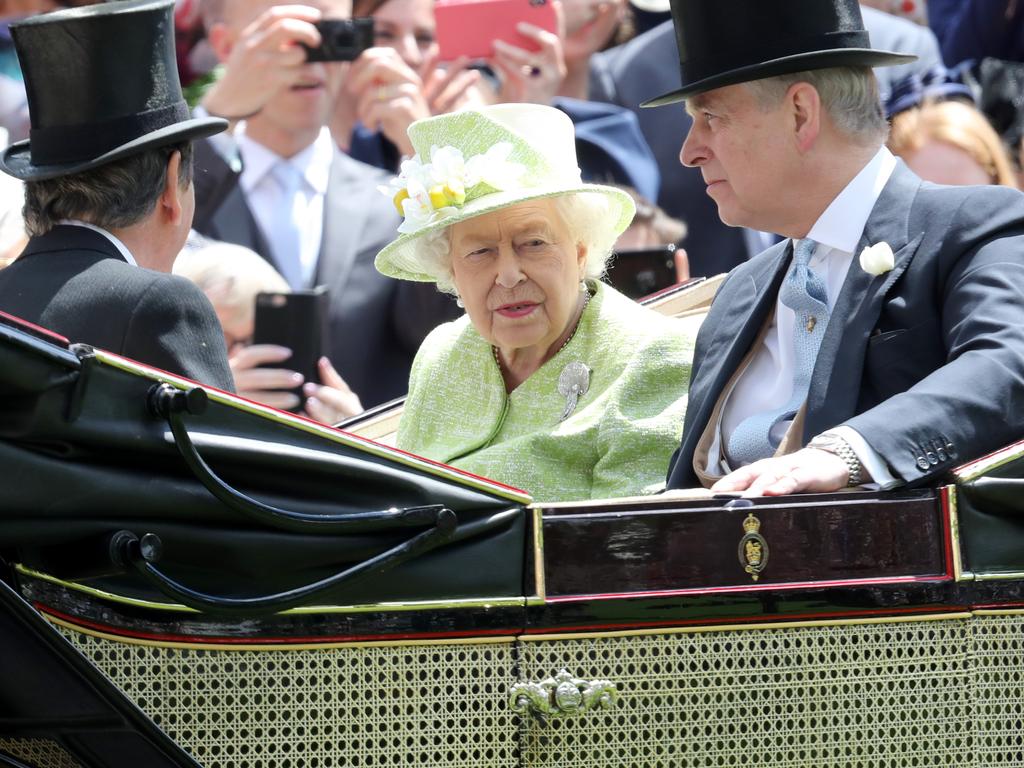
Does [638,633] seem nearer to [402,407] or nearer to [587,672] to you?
[587,672]

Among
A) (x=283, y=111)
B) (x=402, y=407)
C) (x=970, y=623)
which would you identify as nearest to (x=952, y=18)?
(x=283, y=111)

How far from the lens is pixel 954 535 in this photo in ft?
6.58

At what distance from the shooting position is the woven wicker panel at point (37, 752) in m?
1.96

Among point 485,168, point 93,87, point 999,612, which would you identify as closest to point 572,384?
point 485,168

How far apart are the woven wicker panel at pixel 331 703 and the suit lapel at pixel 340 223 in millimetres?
2486

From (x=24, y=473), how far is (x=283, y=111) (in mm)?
2767

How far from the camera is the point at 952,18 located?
548 centimetres

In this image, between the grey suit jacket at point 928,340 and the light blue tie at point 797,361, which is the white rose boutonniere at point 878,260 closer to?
the grey suit jacket at point 928,340

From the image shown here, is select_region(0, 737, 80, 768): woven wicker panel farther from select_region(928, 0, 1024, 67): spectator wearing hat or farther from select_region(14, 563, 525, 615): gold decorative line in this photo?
select_region(928, 0, 1024, 67): spectator wearing hat

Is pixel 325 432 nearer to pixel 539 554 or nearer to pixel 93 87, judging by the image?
pixel 539 554

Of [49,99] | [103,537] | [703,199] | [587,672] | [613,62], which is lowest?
[587,672]

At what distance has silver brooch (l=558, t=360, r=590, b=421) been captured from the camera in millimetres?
3062

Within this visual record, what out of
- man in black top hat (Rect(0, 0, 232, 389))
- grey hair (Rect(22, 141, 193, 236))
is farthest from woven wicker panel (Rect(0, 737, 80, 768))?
grey hair (Rect(22, 141, 193, 236))

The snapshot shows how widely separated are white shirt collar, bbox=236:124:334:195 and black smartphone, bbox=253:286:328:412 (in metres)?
0.51
